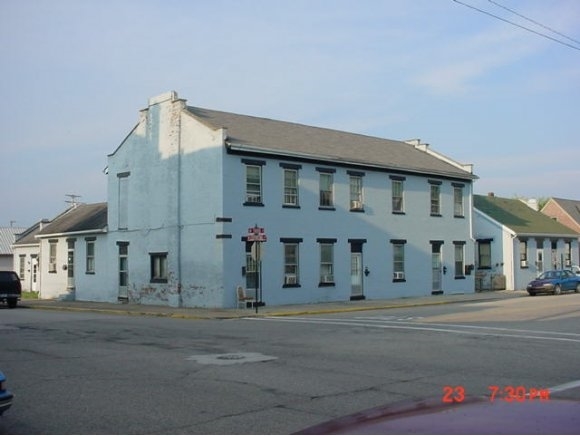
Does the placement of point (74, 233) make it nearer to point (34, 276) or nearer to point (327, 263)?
point (34, 276)

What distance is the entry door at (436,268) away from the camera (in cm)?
3835

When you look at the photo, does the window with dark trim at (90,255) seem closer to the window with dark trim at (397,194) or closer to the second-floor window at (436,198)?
the window with dark trim at (397,194)

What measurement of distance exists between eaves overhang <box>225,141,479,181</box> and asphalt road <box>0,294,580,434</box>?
10055 millimetres

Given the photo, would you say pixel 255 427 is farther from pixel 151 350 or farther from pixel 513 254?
pixel 513 254

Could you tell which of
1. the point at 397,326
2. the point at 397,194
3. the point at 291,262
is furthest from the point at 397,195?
the point at 397,326

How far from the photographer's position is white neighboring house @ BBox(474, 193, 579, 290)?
146 feet

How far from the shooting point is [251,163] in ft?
98.2

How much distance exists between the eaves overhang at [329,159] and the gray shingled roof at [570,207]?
33683 mm

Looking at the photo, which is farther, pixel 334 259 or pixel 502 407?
pixel 334 259

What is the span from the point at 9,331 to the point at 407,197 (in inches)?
907

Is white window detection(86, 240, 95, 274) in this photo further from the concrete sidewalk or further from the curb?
the curb

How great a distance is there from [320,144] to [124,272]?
1209cm

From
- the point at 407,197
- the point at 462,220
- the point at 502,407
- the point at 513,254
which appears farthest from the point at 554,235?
the point at 502,407

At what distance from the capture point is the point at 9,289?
33.9 m
